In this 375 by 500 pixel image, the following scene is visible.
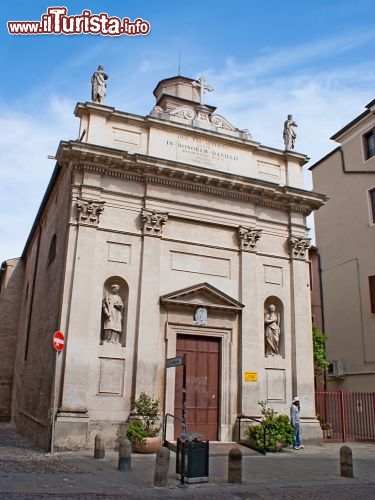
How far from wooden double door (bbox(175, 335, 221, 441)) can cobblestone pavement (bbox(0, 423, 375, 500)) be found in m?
1.69

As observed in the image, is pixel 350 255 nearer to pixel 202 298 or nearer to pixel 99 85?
pixel 202 298

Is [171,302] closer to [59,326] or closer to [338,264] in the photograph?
[59,326]

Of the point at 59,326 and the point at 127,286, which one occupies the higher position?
the point at 127,286

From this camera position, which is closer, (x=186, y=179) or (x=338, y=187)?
(x=186, y=179)

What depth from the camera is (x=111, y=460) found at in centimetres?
1190

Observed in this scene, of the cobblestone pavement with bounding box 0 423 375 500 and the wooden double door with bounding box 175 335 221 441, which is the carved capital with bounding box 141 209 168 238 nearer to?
the wooden double door with bounding box 175 335 221 441

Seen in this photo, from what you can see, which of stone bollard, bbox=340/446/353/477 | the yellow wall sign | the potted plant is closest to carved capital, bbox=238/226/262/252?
the yellow wall sign

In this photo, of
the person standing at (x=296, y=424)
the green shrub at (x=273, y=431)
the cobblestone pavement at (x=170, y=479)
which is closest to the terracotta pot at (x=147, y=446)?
the cobblestone pavement at (x=170, y=479)

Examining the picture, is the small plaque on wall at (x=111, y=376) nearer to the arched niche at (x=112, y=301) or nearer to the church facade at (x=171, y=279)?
the church facade at (x=171, y=279)

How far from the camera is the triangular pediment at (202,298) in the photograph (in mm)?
15703

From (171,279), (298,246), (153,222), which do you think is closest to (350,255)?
(298,246)

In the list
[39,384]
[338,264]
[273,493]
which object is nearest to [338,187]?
[338,264]

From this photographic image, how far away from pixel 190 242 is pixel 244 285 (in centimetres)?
234

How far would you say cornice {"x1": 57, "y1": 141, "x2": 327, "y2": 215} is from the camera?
1565 centimetres
